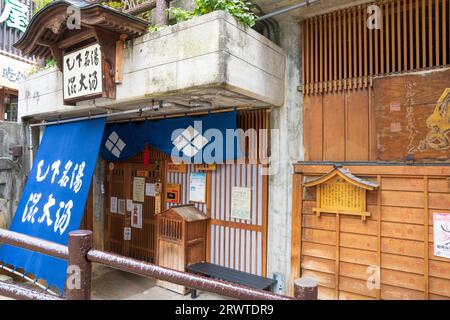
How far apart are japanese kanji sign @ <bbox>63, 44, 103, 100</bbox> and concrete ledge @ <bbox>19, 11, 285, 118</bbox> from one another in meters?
0.36

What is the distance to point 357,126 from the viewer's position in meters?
4.91

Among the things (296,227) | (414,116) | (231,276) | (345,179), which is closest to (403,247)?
(345,179)

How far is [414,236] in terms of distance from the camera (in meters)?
4.40

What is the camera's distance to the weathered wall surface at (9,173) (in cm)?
764

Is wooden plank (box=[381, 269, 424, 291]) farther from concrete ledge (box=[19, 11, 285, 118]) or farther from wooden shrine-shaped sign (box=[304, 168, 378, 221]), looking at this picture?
concrete ledge (box=[19, 11, 285, 118])

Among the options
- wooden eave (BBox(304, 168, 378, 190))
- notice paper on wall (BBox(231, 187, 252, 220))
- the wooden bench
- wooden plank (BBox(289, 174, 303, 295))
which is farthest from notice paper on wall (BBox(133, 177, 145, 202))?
wooden eave (BBox(304, 168, 378, 190))

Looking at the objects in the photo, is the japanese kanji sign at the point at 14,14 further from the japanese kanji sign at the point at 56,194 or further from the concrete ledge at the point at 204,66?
the concrete ledge at the point at 204,66

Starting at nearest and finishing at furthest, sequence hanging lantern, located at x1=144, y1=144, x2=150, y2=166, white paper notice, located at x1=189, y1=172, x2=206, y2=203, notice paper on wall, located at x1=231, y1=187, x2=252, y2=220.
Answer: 1. notice paper on wall, located at x1=231, y1=187, x2=252, y2=220
2. white paper notice, located at x1=189, y1=172, x2=206, y2=203
3. hanging lantern, located at x1=144, y1=144, x2=150, y2=166

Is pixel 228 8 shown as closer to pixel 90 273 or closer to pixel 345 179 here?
pixel 345 179

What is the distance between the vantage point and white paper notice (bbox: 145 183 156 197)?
26.5 feet

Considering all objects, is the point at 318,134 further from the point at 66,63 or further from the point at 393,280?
the point at 66,63

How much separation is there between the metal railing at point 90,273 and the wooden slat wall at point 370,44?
162 inches
